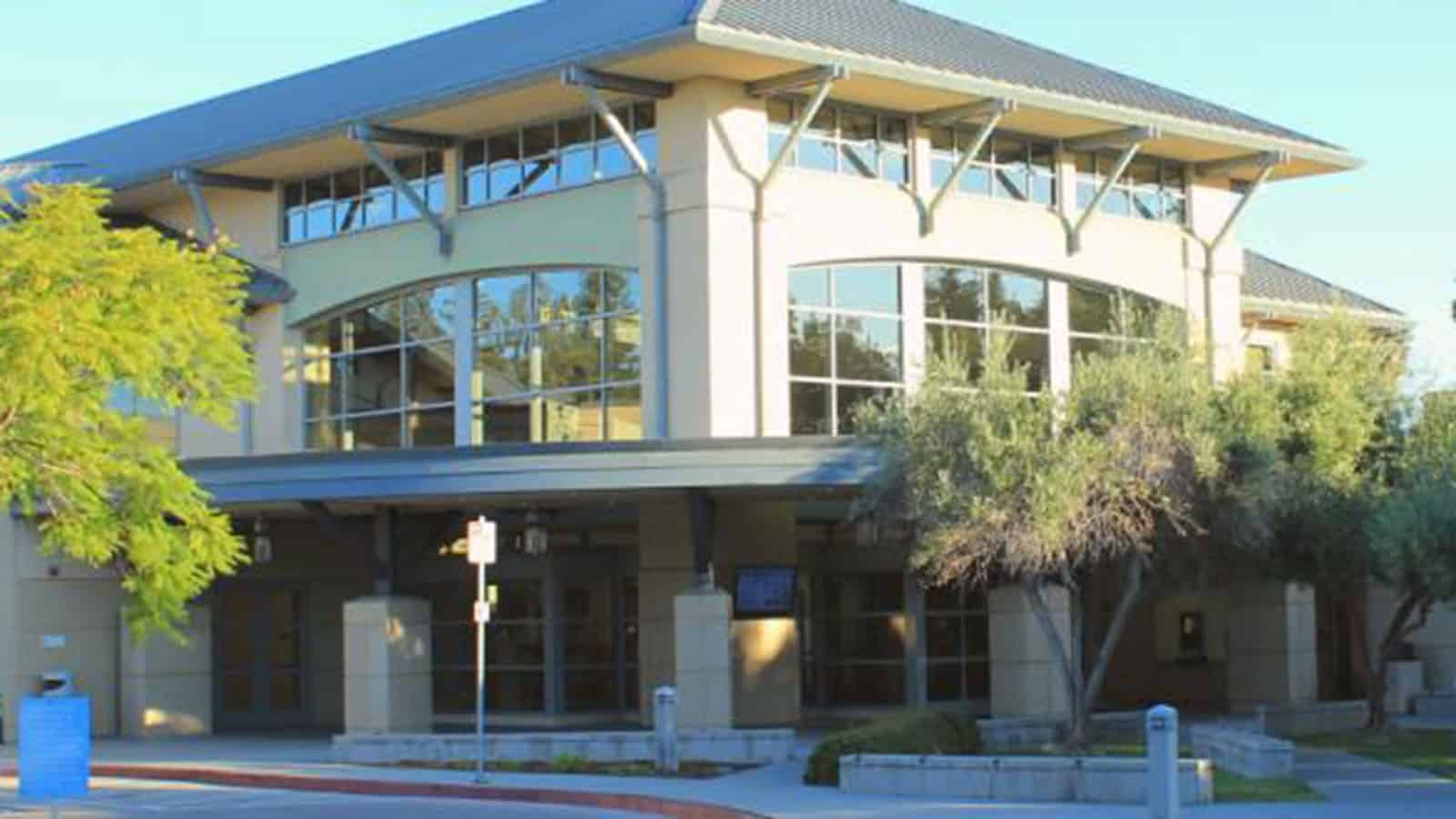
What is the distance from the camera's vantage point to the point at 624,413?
33.6 meters

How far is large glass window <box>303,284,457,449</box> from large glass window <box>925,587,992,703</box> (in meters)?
8.49

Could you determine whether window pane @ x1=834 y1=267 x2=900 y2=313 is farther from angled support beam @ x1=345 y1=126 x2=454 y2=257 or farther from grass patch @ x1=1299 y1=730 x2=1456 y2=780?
grass patch @ x1=1299 y1=730 x2=1456 y2=780

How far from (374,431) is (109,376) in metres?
13.1

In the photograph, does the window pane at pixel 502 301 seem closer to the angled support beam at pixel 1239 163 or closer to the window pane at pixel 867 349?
Result: the window pane at pixel 867 349

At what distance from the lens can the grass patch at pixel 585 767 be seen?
27328 mm

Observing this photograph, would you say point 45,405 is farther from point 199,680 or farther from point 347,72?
point 347,72

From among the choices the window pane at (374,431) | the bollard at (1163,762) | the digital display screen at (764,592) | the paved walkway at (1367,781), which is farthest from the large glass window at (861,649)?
the bollard at (1163,762)

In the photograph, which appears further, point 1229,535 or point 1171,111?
point 1171,111

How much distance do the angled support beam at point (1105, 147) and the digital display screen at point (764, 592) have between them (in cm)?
700

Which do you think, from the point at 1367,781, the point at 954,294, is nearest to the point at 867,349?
the point at 954,294

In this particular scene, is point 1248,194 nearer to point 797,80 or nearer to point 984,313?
point 984,313

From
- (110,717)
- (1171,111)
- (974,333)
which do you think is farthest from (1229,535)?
(110,717)

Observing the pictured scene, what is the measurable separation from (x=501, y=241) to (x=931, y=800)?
1471cm

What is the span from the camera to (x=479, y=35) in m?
40.6
